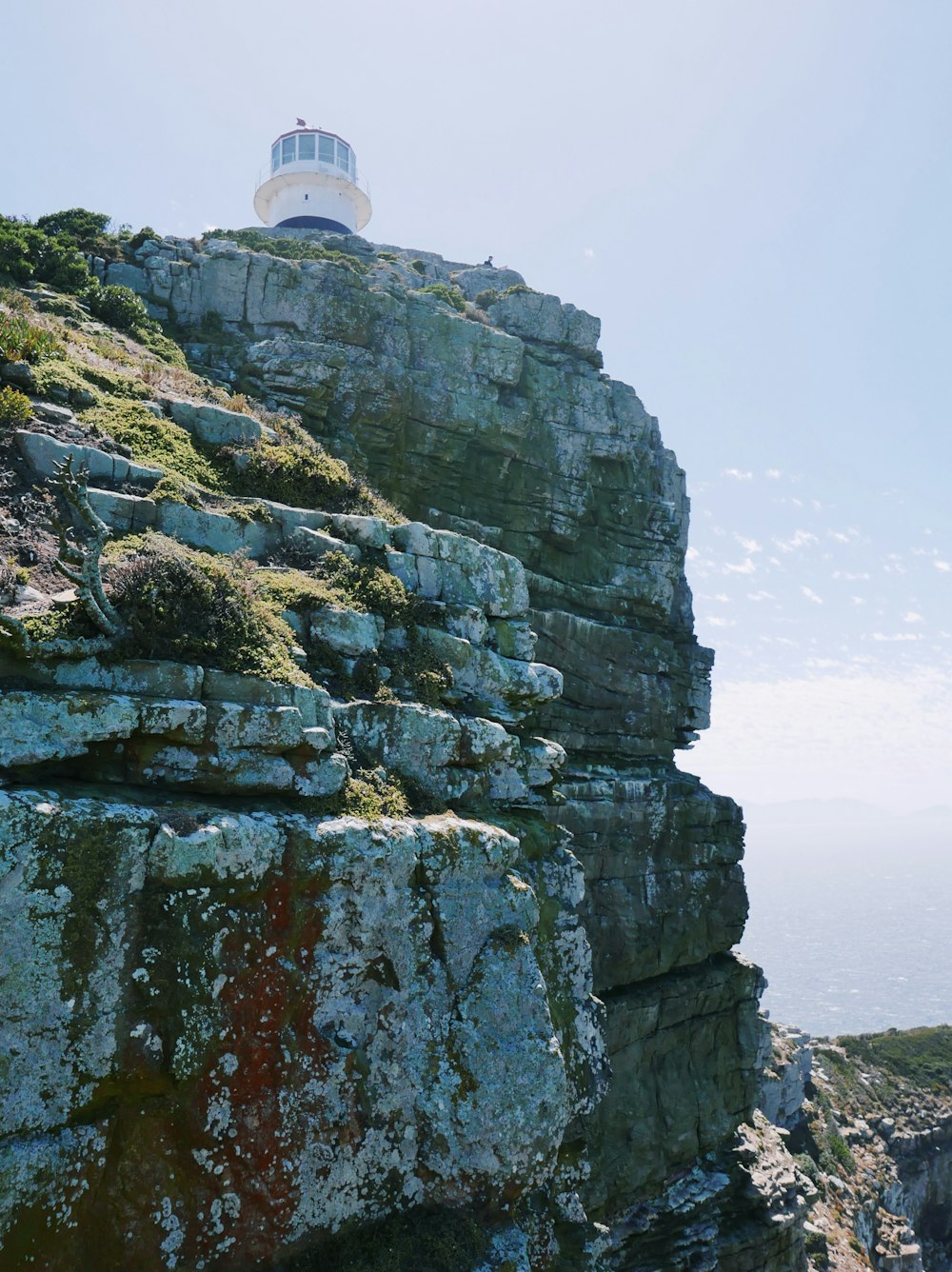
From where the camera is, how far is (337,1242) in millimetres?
7723

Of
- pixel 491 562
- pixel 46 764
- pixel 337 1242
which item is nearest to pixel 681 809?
pixel 491 562

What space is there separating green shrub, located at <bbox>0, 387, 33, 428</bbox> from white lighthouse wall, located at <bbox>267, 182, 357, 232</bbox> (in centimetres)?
4520

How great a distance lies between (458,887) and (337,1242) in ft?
12.0

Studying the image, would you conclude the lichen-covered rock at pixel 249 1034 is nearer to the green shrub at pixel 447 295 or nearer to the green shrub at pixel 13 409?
the green shrub at pixel 13 409

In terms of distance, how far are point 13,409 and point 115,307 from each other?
1283 cm

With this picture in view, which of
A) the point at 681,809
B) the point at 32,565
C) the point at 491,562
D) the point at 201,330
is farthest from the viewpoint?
the point at 681,809

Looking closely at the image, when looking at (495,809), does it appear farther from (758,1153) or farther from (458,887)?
(758,1153)

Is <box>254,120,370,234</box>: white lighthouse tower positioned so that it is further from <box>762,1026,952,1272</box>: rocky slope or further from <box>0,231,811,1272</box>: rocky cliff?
<box>762,1026,952,1272</box>: rocky slope

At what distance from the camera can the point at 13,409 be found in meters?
11.2

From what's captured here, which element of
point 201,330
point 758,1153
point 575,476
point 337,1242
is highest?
point 201,330

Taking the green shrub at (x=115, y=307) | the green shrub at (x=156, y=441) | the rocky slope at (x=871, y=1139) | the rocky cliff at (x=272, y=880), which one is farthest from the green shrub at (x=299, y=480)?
the rocky slope at (x=871, y=1139)

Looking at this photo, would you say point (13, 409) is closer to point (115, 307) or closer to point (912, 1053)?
point (115, 307)

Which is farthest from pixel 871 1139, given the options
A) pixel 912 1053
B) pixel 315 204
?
pixel 315 204

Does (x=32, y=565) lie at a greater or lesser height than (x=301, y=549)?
lesser
